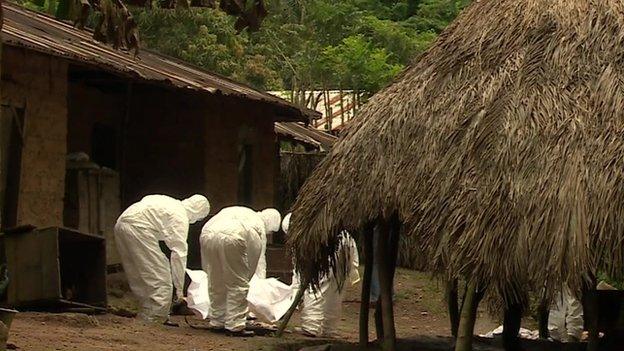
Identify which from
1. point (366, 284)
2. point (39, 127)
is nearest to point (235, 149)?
point (39, 127)

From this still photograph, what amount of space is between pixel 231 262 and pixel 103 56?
3458mm

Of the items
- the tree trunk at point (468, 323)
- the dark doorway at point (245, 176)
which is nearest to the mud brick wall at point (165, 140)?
the dark doorway at point (245, 176)

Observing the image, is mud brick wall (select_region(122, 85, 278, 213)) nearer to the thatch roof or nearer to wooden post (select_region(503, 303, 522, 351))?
the thatch roof

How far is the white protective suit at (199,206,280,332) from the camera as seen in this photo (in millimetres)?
12656

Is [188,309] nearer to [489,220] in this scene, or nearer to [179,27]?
[489,220]

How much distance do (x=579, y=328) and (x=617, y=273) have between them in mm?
5133

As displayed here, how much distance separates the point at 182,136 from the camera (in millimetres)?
17344

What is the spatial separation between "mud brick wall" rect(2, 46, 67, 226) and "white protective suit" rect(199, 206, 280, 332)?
5.99 ft

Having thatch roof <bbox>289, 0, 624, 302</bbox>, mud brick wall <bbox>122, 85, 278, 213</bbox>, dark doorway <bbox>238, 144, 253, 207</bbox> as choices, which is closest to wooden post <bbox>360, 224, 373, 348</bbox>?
thatch roof <bbox>289, 0, 624, 302</bbox>

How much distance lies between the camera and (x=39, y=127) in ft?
43.9

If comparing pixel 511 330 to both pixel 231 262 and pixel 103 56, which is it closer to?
pixel 231 262

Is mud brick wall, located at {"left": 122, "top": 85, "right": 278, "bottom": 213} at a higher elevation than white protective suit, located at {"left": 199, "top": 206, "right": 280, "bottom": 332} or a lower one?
higher

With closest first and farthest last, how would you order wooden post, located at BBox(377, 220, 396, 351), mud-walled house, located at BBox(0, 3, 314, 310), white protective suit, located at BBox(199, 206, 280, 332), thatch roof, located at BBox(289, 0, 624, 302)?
thatch roof, located at BBox(289, 0, 624, 302), wooden post, located at BBox(377, 220, 396, 351), white protective suit, located at BBox(199, 206, 280, 332), mud-walled house, located at BBox(0, 3, 314, 310)

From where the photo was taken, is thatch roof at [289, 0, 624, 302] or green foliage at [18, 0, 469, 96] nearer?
thatch roof at [289, 0, 624, 302]
